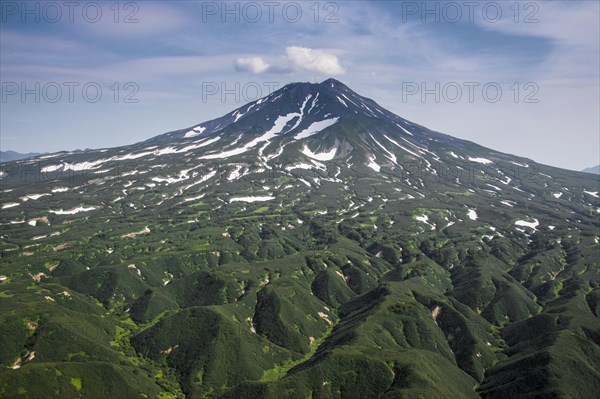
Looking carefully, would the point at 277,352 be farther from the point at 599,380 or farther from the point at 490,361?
the point at 599,380

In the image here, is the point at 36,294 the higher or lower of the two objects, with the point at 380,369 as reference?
higher

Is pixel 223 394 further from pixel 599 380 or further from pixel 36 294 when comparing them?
Result: pixel 599 380

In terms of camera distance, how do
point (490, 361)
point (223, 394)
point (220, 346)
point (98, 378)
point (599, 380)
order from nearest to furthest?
point (98, 378) → point (223, 394) → point (599, 380) → point (220, 346) → point (490, 361)

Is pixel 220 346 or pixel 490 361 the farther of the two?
pixel 490 361

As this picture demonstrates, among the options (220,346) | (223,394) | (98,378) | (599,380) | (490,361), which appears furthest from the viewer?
(490,361)

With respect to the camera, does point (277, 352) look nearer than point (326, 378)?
No

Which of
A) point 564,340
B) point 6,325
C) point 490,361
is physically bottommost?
point 490,361

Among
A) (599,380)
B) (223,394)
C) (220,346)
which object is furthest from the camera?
(220,346)

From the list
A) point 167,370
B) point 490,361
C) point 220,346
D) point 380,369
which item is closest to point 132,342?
point 167,370

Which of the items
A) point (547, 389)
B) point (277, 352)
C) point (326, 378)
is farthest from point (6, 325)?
point (547, 389)
